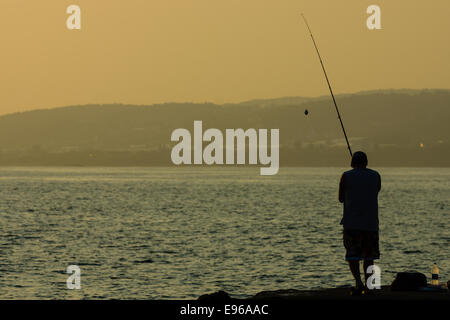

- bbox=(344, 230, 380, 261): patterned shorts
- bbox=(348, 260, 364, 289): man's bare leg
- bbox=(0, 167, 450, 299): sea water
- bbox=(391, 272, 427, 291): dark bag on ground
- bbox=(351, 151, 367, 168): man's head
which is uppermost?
bbox=(351, 151, 367, 168): man's head

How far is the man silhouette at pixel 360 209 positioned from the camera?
11.2 metres

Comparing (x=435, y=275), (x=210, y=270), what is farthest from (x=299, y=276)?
(x=435, y=275)

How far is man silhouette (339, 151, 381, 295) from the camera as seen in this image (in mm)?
11188

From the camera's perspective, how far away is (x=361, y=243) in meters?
11.4

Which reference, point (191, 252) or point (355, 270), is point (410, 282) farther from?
point (191, 252)

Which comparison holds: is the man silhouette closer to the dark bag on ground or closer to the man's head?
the man's head

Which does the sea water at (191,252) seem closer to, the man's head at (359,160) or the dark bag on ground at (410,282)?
the dark bag on ground at (410,282)

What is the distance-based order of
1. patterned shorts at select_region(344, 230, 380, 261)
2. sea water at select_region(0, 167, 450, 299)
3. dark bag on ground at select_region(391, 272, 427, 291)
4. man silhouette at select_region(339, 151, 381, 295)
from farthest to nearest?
sea water at select_region(0, 167, 450, 299) < dark bag on ground at select_region(391, 272, 427, 291) < patterned shorts at select_region(344, 230, 380, 261) < man silhouette at select_region(339, 151, 381, 295)

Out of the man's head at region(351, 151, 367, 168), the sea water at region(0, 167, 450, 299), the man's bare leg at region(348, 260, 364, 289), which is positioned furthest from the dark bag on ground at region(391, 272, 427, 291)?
the sea water at region(0, 167, 450, 299)

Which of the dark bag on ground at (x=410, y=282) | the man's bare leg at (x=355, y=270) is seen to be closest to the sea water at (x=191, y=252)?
the dark bag on ground at (x=410, y=282)

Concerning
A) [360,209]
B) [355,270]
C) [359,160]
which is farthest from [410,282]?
[359,160]

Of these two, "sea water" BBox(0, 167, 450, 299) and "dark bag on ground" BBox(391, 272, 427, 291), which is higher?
"dark bag on ground" BBox(391, 272, 427, 291)

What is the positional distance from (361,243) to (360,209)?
0.52 m
